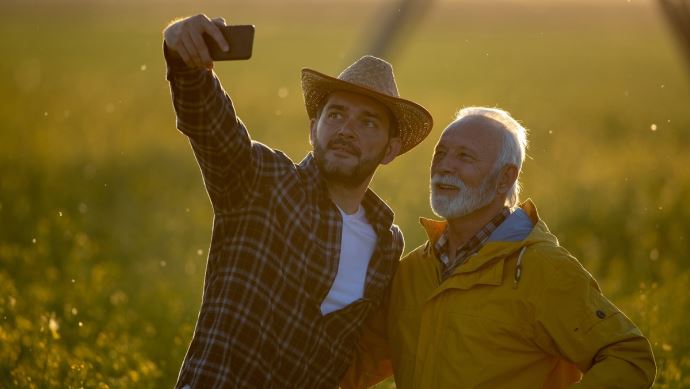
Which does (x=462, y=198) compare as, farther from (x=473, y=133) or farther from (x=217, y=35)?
(x=217, y=35)

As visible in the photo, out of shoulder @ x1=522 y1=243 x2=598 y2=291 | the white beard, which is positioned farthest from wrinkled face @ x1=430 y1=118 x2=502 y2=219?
shoulder @ x1=522 y1=243 x2=598 y2=291

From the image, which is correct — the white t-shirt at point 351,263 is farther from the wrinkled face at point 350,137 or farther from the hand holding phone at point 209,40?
the hand holding phone at point 209,40

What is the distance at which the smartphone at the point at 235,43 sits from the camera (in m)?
3.75

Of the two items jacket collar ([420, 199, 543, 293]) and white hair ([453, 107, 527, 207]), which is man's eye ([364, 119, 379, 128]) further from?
jacket collar ([420, 199, 543, 293])

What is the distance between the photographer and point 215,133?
4031 mm

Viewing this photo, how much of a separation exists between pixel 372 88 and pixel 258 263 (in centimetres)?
83

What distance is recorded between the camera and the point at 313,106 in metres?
4.80

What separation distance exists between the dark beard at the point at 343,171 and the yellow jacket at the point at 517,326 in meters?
0.44

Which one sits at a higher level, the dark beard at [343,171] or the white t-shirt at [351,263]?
the dark beard at [343,171]

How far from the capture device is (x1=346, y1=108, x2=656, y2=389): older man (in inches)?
162

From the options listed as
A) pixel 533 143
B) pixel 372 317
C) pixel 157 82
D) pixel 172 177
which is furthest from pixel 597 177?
pixel 157 82

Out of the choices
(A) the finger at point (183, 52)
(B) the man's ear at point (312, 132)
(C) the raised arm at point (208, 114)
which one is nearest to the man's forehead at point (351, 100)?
(B) the man's ear at point (312, 132)

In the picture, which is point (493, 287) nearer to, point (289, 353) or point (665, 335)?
point (289, 353)

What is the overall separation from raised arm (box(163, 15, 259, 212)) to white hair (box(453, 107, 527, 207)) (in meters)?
1.01
